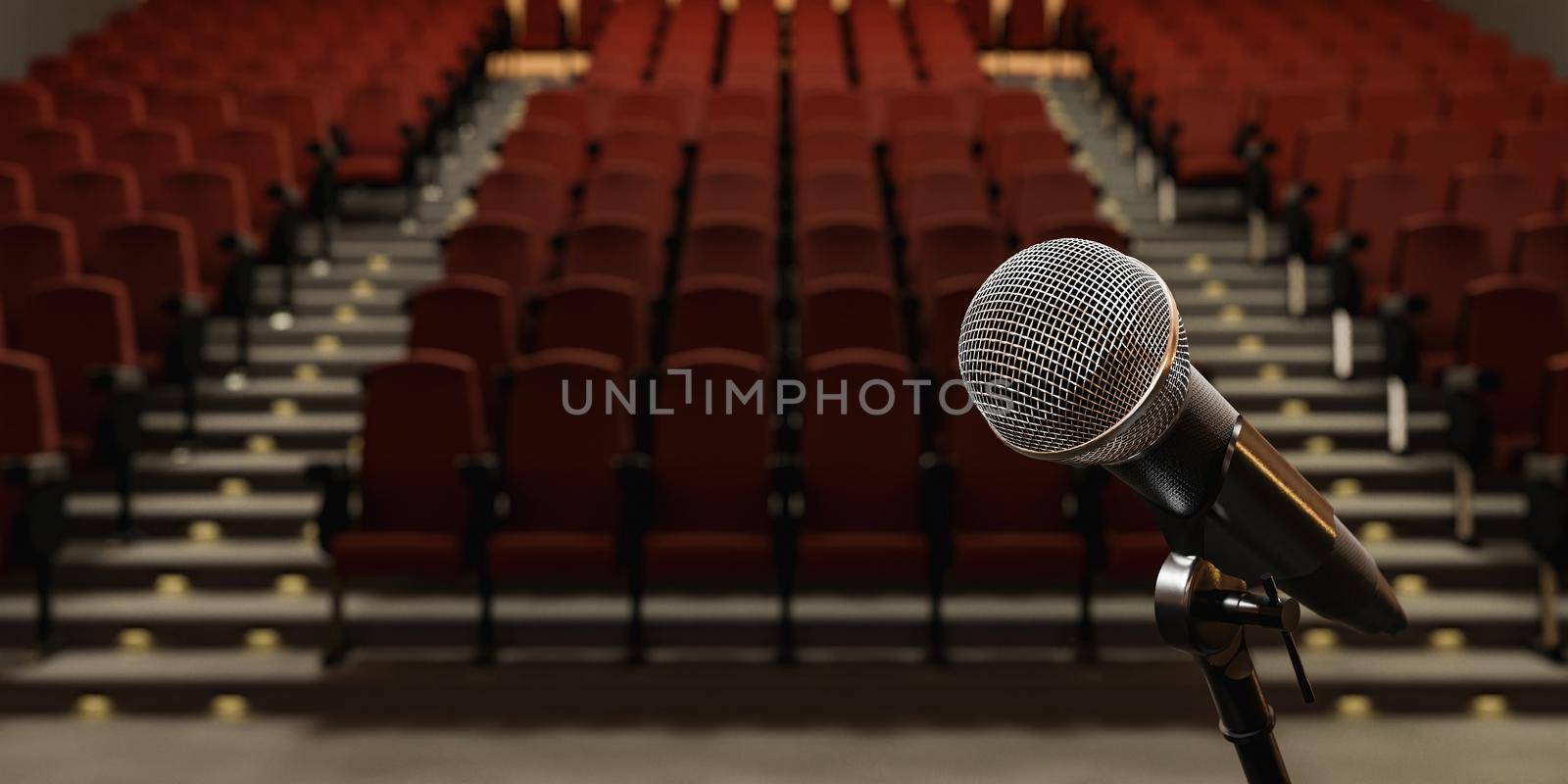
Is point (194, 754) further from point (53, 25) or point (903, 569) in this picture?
Answer: point (53, 25)

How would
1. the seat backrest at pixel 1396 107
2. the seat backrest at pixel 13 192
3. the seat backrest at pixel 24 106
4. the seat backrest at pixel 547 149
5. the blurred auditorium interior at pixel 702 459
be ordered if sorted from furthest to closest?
the seat backrest at pixel 1396 107 < the seat backrest at pixel 24 106 < the seat backrest at pixel 547 149 < the seat backrest at pixel 13 192 < the blurred auditorium interior at pixel 702 459

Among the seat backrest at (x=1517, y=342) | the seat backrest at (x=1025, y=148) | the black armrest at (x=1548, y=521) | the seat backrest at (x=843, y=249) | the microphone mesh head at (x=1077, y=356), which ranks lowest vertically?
the black armrest at (x=1548, y=521)

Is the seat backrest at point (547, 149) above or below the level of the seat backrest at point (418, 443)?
above

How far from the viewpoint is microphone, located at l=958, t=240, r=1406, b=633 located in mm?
453

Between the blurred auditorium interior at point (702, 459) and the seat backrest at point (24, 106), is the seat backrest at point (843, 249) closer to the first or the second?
the blurred auditorium interior at point (702, 459)

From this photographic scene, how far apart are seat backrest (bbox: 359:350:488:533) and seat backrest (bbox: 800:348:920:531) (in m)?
0.61

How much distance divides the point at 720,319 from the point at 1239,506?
228 centimetres

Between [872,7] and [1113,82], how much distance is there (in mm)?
1461

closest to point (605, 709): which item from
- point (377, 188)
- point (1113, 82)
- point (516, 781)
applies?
point (516, 781)

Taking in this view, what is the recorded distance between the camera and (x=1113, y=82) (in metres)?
5.08

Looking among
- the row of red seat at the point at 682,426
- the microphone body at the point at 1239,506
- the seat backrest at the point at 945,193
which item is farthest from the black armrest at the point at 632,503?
the microphone body at the point at 1239,506

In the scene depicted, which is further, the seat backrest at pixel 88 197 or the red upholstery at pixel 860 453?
the seat backrest at pixel 88 197

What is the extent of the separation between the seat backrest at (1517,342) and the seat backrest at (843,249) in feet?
3.96

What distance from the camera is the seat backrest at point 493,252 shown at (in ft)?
9.96
